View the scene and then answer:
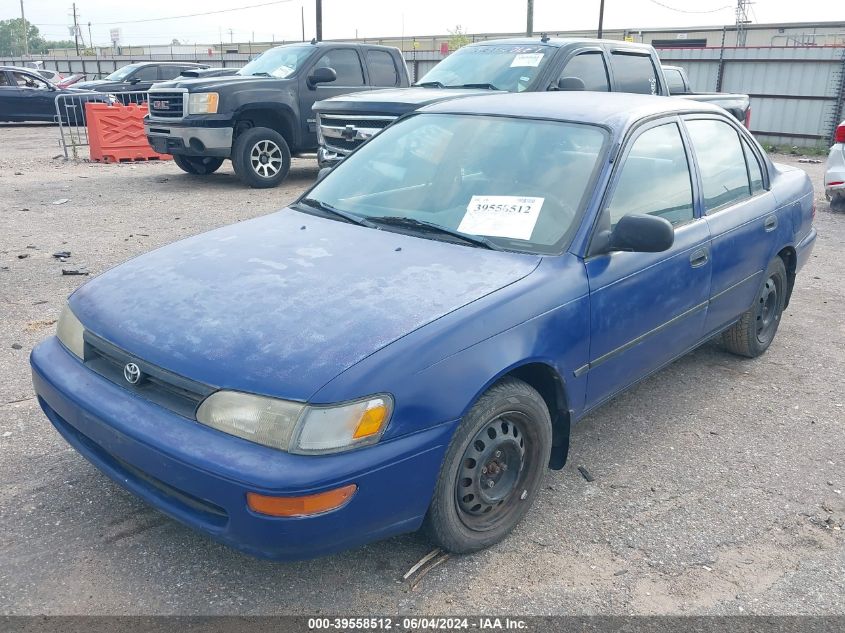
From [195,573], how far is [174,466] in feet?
1.86

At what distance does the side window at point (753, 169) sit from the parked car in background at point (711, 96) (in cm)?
548

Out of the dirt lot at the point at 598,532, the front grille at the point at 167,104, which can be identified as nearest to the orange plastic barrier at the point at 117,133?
the front grille at the point at 167,104

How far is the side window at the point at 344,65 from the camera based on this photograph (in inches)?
442

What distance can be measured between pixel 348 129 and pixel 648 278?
5.54 metres

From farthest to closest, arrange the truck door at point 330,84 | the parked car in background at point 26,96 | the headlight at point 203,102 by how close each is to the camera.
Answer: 1. the parked car in background at point 26,96
2. the truck door at point 330,84
3. the headlight at point 203,102

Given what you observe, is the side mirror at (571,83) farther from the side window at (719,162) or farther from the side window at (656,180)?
the side window at (656,180)

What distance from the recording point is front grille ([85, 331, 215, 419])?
8.01ft

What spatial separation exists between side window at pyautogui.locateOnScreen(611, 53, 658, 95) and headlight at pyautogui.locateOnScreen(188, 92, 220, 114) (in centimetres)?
526

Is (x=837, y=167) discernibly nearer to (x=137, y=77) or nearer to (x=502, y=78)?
(x=502, y=78)

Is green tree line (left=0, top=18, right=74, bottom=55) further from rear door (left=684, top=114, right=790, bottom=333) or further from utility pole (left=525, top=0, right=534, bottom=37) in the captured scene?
rear door (left=684, top=114, right=790, bottom=333)

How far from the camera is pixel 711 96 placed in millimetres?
10039

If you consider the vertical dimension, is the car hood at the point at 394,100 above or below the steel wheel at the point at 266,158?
above

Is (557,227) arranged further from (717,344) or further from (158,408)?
(717,344)

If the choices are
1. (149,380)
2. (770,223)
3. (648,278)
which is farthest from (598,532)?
(770,223)
